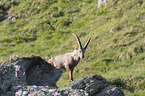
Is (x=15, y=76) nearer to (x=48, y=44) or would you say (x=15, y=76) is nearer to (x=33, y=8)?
(x=48, y=44)

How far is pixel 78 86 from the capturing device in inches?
228

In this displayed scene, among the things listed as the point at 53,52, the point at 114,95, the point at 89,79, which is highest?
the point at 89,79

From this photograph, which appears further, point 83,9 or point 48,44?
point 83,9

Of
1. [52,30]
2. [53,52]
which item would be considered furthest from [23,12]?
[53,52]

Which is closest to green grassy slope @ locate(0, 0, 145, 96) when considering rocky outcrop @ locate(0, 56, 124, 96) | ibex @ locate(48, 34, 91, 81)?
ibex @ locate(48, 34, 91, 81)

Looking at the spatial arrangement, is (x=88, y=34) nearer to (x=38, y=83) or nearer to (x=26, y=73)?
(x=38, y=83)

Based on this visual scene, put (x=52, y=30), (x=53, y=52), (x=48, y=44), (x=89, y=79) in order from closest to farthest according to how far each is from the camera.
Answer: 1. (x=89, y=79)
2. (x=53, y=52)
3. (x=48, y=44)
4. (x=52, y=30)

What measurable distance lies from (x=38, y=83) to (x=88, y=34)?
13483mm

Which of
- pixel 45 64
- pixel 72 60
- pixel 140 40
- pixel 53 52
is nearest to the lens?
pixel 45 64

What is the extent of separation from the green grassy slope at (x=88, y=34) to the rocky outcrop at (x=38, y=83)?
291 centimetres

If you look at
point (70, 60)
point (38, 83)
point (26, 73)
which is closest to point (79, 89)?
point (26, 73)

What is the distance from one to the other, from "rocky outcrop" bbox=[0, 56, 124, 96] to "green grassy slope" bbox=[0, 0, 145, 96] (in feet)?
9.54

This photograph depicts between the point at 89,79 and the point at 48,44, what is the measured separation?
49.3 ft

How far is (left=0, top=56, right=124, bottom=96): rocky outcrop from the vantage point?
487cm
